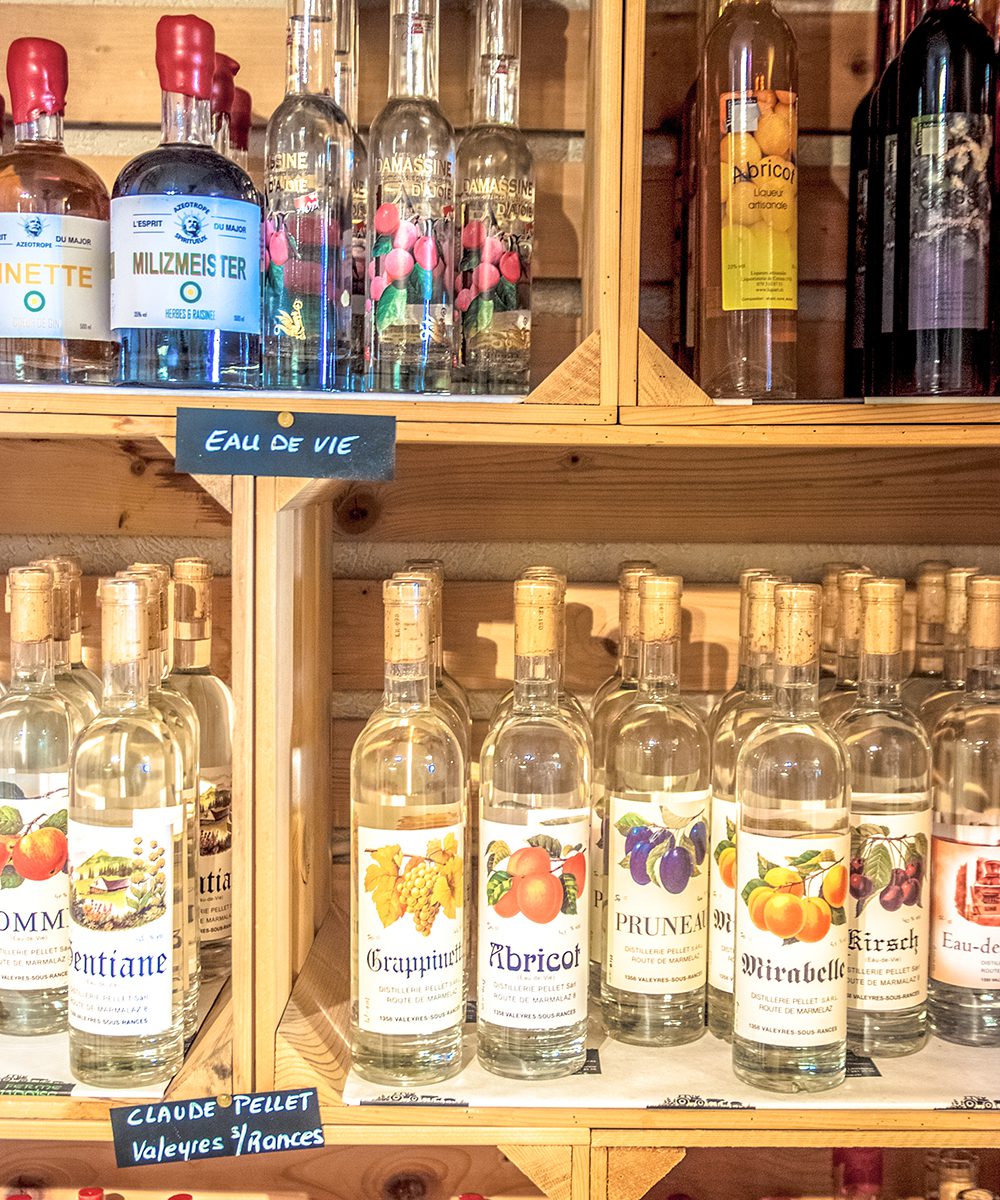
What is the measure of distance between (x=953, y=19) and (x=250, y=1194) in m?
1.43

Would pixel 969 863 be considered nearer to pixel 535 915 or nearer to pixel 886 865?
pixel 886 865

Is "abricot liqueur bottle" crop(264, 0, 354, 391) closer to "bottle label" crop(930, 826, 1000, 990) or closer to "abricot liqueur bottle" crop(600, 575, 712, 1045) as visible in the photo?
"abricot liqueur bottle" crop(600, 575, 712, 1045)

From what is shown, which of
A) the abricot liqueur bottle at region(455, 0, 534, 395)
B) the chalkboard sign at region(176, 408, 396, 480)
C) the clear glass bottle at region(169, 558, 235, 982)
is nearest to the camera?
the chalkboard sign at region(176, 408, 396, 480)

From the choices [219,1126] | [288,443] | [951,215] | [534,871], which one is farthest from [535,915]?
[951,215]

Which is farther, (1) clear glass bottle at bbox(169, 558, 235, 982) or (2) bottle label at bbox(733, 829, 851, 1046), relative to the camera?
(1) clear glass bottle at bbox(169, 558, 235, 982)

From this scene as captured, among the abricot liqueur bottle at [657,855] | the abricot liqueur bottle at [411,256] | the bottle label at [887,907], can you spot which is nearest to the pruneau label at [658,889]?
the abricot liqueur bottle at [657,855]

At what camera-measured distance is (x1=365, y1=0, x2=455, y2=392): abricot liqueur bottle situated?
3.54ft

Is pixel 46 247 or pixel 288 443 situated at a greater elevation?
pixel 46 247

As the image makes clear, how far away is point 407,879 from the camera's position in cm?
104

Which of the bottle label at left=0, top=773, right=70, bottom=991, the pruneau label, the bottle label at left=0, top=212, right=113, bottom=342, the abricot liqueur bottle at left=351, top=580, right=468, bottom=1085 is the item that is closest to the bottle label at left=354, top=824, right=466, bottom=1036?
the abricot liqueur bottle at left=351, top=580, right=468, bottom=1085

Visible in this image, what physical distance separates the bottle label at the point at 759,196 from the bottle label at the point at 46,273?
559 millimetres

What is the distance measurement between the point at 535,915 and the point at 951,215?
69cm

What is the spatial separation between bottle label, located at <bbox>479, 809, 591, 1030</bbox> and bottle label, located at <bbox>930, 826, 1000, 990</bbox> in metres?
0.35

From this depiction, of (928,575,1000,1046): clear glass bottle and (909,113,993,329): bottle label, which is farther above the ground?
(909,113,993,329): bottle label
